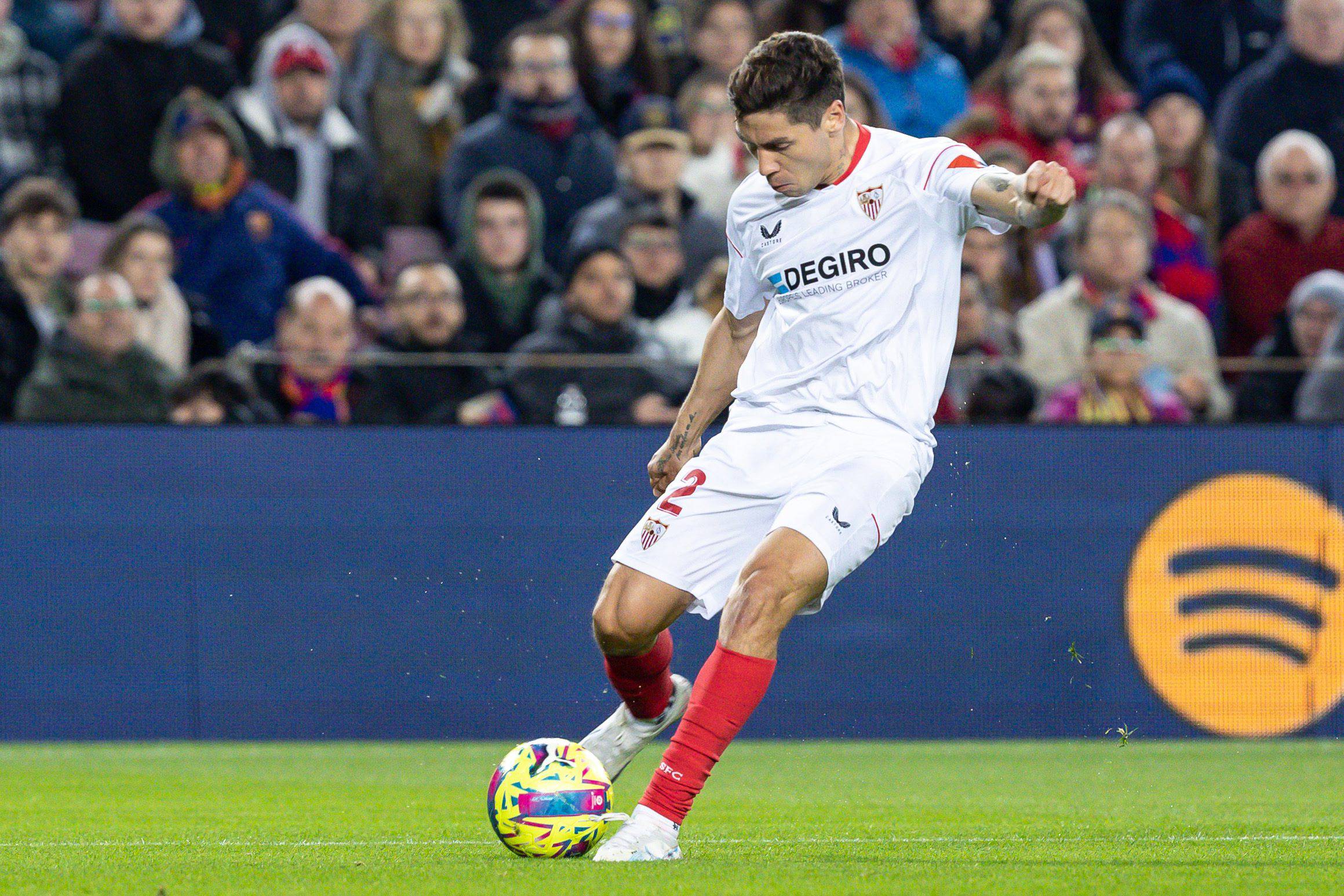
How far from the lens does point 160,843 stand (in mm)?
6086

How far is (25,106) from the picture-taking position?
475 inches

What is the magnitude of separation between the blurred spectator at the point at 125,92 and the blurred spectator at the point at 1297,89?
263 inches

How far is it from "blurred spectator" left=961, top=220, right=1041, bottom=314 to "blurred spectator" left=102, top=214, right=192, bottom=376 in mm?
4362

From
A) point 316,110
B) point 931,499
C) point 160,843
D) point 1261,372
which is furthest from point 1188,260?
point 160,843

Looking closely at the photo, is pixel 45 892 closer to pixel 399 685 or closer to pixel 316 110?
pixel 399 685

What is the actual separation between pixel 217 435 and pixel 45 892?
5660 mm

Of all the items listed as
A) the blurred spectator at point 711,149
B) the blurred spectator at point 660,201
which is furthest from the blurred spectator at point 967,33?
the blurred spectator at point 660,201

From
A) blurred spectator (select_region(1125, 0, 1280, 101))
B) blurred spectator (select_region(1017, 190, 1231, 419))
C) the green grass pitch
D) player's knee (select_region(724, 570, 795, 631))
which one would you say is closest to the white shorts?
player's knee (select_region(724, 570, 795, 631))

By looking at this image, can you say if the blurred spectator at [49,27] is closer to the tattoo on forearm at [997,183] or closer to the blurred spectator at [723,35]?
the blurred spectator at [723,35]

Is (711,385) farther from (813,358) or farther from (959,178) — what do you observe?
(959,178)

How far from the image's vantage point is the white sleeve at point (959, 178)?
5.81 metres

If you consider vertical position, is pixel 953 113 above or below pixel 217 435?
above

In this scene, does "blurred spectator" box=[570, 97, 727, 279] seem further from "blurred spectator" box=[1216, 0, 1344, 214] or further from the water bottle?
"blurred spectator" box=[1216, 0, 1344, 214]

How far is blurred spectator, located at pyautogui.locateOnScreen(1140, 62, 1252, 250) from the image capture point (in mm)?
12844
